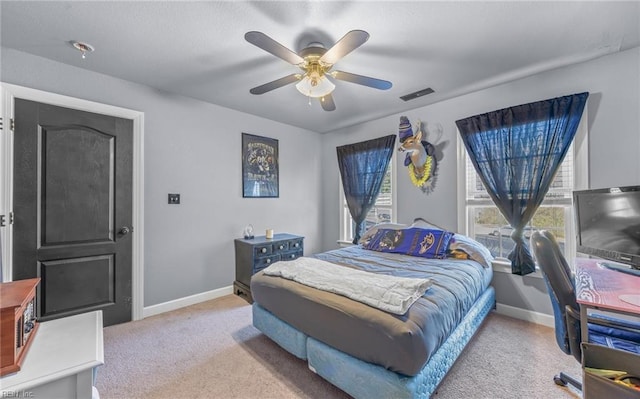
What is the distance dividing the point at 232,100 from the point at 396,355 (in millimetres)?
3243

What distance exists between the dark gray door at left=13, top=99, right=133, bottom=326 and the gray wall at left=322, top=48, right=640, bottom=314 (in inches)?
134

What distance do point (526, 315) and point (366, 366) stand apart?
88.4 inches

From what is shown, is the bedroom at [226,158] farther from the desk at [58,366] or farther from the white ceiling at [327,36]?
the desk at [58,366]

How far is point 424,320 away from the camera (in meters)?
1.42

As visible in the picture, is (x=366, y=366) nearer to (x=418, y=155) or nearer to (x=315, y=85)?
(x=315, y=85)

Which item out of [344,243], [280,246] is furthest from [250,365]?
[344,243]

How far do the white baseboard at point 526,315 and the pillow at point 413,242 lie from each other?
96 cm

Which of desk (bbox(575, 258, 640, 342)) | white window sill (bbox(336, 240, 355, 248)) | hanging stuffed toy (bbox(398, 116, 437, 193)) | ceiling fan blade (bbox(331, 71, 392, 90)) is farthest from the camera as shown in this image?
white window sill (bbox(336, 240, 355, 248))

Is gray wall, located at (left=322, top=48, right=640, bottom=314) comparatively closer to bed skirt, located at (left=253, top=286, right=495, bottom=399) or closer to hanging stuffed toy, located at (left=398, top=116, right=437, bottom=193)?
hanging stuffed toy, located at (left=398, top=116, right=437, bottom=193)

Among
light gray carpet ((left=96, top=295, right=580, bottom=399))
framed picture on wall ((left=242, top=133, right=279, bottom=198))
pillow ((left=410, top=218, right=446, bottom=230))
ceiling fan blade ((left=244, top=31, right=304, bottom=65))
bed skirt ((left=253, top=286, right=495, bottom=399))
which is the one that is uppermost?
ceiling fan blade ((left=244, top=31, right=304, bottom=65))

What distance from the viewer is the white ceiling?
5.62 feet

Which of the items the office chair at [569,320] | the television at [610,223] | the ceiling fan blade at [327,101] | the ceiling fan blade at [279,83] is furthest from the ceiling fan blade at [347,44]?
the television at [610,223]

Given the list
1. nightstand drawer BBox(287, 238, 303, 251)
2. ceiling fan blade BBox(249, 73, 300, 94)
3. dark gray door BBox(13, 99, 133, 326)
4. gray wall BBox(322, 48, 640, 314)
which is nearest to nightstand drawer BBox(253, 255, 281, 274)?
nightstand drawer BBox(287, 238, 303, 251)

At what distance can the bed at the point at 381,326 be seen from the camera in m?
1.37
